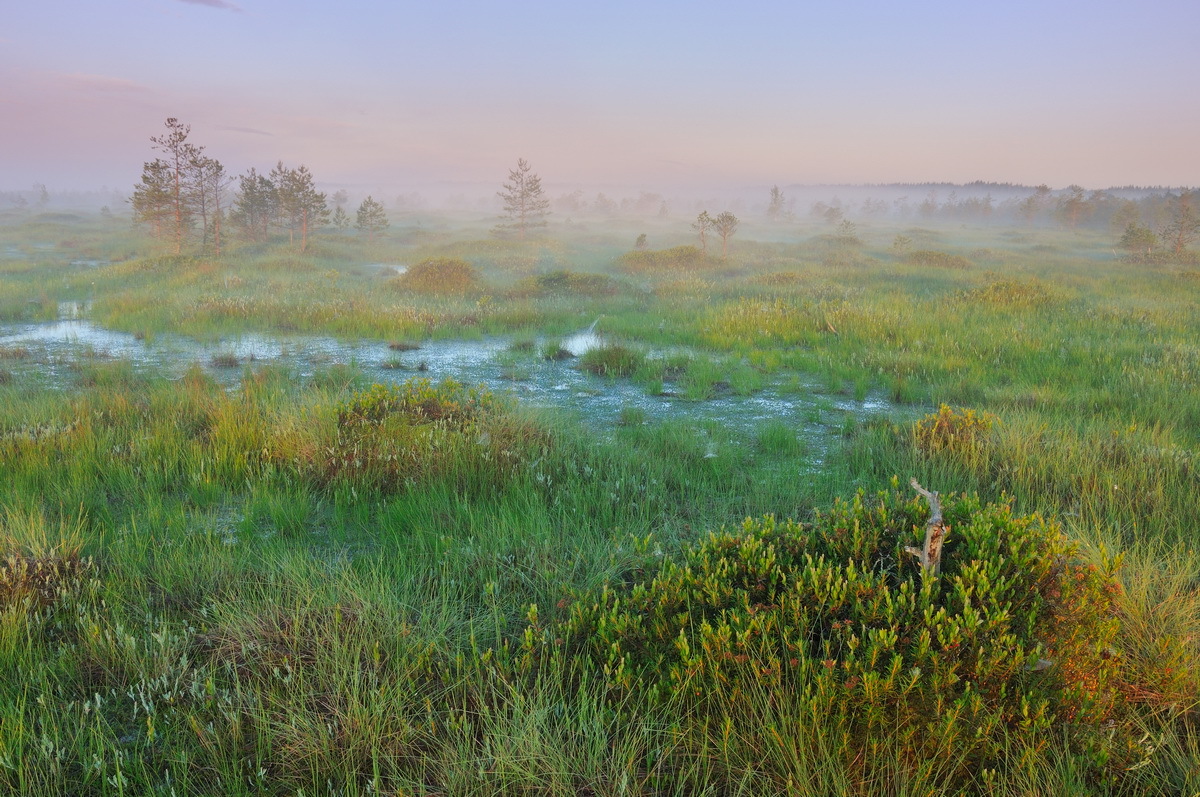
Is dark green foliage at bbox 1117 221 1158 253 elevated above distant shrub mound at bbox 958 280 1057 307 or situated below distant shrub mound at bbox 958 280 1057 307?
above

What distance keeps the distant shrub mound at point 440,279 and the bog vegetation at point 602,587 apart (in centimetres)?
1241

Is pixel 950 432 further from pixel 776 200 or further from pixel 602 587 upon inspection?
pixel 776 200

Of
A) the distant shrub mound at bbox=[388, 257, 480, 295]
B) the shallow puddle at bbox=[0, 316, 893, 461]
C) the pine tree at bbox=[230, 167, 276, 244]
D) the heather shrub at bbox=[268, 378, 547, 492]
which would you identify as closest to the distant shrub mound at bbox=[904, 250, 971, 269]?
the distant shrub mound at bbox=[388, 257, 480, 295]

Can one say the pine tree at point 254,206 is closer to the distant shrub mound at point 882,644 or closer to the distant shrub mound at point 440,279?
the distant shrub mound at point 440,279

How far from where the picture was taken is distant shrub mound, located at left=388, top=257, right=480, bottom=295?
2162cm

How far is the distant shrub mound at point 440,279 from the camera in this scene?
2162cm

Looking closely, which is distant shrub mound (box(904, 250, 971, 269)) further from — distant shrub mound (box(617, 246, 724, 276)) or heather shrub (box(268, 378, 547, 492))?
heather shrub (box(268, 378, 547, 492))

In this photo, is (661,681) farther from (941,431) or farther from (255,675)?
(941,431)

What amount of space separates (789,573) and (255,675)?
2.47 meters

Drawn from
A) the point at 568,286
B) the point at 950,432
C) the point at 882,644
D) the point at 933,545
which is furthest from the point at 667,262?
the point at 882,644

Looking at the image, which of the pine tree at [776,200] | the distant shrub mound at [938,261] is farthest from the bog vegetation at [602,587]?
the pine tree at [776,200]

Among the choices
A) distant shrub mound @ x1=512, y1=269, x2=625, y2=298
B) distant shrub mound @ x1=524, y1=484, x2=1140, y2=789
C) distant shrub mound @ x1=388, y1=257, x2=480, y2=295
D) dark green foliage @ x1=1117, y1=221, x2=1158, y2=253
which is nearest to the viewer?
distant shrub mound @ x1=524, y1=484, x2=1140, y2=789

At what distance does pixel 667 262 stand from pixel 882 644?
3067 cm

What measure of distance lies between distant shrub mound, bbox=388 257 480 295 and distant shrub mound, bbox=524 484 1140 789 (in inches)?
761
